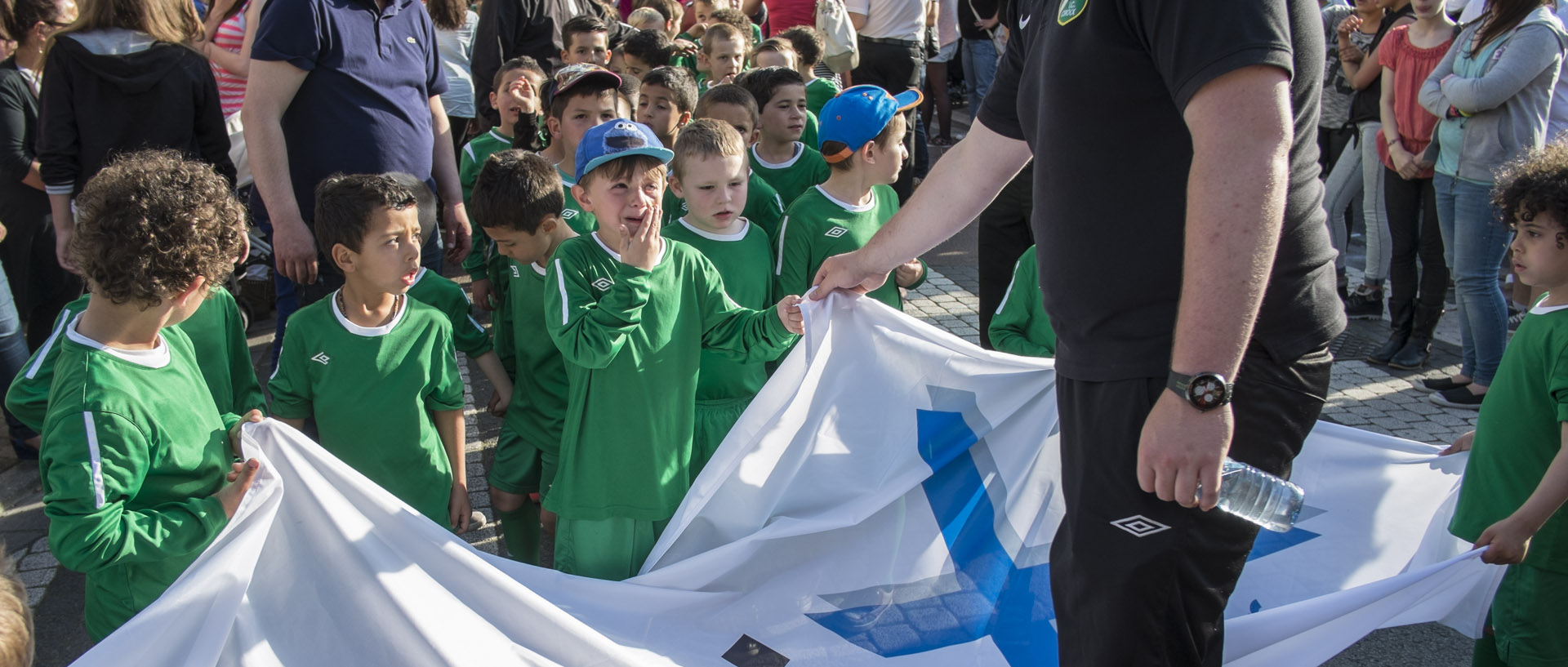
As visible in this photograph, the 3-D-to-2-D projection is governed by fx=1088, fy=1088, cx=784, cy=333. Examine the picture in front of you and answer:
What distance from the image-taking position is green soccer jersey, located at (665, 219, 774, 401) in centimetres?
333

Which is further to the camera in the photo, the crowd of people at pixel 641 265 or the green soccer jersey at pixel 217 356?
the green soccer jersey at pixel 217 356

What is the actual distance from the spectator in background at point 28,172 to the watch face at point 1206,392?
4469 millimetres

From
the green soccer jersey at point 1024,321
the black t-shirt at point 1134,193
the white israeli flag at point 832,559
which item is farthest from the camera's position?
the green soccer jersey at point 1024,321

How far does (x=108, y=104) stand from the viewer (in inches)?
160

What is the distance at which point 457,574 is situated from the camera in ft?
7.64

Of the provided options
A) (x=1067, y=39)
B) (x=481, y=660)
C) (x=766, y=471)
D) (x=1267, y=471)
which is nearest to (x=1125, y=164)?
(x=1067, y=39)

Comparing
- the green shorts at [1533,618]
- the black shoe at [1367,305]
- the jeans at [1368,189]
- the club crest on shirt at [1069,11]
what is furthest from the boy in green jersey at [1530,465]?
the black shoe at [1367,305]

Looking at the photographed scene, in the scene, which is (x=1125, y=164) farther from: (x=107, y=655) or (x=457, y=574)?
(x=107, y=655)

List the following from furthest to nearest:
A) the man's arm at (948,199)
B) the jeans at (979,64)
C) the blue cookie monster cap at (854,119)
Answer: the jeans at (979,64), the blue cookie monster cap at (854,119), the man's arm at (948,199)

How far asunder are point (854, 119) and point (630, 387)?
1589 mm

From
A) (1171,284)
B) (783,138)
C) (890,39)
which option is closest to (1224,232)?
(1171,284)

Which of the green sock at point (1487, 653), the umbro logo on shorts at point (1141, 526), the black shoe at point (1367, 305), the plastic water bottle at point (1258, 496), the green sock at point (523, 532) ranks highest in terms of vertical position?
the plastic water bottle at point (1258, 496)

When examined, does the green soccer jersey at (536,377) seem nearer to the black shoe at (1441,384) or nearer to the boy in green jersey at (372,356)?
the boy in green jersey at (372,356)

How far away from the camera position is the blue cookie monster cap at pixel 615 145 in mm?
2957
